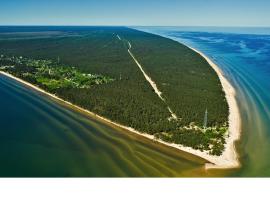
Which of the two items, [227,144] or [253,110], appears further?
[253,110]

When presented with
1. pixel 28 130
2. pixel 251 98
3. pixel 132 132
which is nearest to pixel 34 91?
pixel 28 130

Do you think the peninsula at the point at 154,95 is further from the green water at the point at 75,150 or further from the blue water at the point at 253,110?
the green water at the point at 75,150

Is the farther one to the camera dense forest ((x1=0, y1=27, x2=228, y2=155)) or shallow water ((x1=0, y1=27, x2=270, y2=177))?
dense forest ((x1=0, y1=27, x2=228, y2=155))

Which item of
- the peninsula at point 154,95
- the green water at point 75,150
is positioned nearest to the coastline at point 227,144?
the peninsula at point 154,95

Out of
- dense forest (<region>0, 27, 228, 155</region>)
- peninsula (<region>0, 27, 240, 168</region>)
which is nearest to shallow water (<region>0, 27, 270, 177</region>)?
peninsula (<region>0, 27, 240, 168</region>)

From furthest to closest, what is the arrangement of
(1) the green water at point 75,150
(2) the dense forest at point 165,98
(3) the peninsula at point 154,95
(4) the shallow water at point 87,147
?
(2) the dense forest at point 165,98
(3) the peninsula at point 154,95
(4) the shallow water at point 87,147
(1) the green water at point 75,150

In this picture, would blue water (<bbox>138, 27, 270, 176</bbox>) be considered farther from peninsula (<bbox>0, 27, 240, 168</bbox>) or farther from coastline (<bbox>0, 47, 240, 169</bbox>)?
peninsula (<bbox>0, 27, 240, 168</bbox>)

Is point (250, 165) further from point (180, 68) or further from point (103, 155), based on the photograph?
point (180, 68)

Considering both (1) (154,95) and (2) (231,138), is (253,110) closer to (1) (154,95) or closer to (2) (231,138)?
(2) (231,138)

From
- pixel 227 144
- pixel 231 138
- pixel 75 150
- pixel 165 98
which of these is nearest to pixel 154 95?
pixel 165 98
